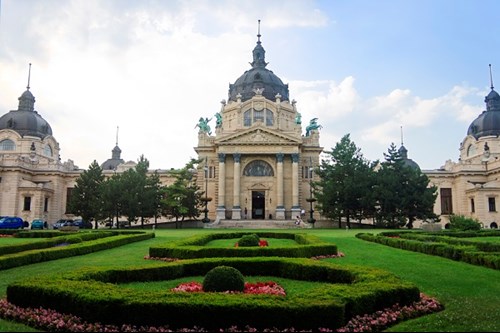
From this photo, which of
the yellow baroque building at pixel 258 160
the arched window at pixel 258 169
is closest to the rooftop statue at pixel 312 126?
the yellow baroque building at pixel 258 160

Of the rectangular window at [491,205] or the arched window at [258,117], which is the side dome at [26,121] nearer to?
the arched window at [258,117]

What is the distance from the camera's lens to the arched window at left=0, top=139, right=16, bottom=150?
235 ft

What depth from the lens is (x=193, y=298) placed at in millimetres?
8555

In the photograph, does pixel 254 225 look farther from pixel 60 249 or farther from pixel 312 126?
pixel 60 249

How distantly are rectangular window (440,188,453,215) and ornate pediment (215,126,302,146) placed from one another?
85.3 feet

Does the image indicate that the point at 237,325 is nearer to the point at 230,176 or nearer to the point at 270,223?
the point at 270,223

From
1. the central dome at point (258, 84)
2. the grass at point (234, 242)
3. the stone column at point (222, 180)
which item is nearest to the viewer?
the grass at point (234, 242)

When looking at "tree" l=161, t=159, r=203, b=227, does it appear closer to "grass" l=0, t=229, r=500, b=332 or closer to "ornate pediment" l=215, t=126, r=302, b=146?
"ornate pediment" l=215, t=126, r=302, b=146

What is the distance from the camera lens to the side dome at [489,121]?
2837 inches

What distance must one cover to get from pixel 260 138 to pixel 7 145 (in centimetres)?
4336

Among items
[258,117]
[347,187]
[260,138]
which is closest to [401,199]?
[347,187]

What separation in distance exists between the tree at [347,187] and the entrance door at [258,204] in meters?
11.4

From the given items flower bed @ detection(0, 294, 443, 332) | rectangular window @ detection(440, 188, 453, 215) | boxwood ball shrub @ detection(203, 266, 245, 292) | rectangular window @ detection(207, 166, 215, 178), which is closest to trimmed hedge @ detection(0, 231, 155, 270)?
flower bed @ detection(0, 294, 443, 332)

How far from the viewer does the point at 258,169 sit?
62.5 meters
